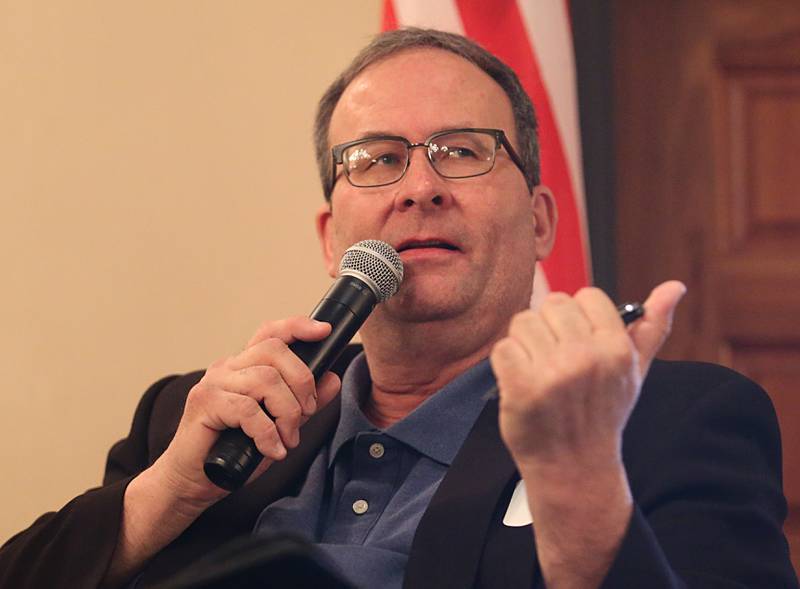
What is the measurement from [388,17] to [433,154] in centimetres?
59

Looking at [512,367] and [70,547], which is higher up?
[512,367]

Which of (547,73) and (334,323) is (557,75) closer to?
(547,73)

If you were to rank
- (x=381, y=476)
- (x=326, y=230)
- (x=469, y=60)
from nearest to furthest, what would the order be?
(x=381, y=476)
(x=469, y=60)
(x=326, y=230)

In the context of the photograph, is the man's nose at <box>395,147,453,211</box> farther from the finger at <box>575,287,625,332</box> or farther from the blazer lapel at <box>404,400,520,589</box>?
the finger at <box>575,287,625,332</box>

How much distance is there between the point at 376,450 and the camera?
1546 mm

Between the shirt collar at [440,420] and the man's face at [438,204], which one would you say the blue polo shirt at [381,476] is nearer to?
the shirt collar at [440,420]

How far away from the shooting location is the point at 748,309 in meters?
2.44

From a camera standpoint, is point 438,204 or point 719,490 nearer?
point 719,490

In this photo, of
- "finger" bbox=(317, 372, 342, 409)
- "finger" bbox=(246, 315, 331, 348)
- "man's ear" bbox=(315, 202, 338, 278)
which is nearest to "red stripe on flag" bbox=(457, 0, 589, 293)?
"man's ear" bbox=(315, 202, 338, 278)

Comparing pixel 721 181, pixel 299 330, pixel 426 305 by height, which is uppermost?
pixel 299 330

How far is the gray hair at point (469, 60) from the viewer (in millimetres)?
1773

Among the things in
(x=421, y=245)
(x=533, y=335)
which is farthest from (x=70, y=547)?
(x=533, y=335)

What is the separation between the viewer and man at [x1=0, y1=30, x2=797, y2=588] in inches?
38.8

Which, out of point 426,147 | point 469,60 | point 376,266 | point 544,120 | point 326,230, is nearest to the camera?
point 376,266
